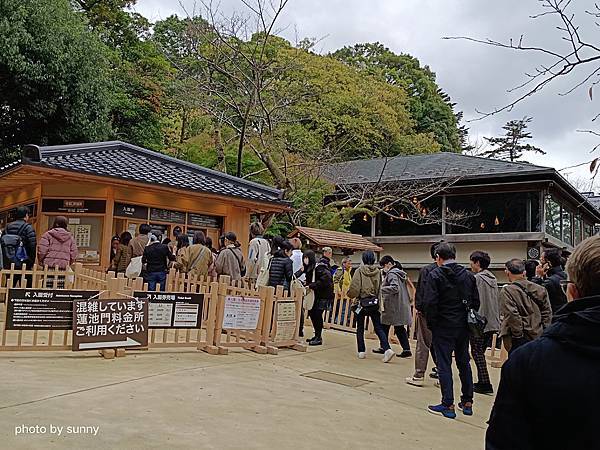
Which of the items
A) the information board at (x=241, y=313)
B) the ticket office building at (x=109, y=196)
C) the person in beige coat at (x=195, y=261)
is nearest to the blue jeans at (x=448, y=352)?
the information board at (x=241, y=313)

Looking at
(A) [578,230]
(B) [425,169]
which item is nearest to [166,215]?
(B) [425,169]

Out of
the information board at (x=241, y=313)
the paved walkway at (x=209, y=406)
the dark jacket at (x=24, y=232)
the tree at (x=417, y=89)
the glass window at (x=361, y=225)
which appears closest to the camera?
the paved walkway at (x=209, y=406)

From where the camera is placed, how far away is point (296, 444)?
175 inches

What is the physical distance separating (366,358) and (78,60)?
14.9 metres

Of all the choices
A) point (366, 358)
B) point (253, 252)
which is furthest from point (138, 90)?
point (366, 358)

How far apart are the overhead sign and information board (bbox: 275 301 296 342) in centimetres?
221

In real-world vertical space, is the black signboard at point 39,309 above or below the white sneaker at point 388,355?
above

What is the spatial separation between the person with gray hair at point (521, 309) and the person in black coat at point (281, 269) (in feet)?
12.1

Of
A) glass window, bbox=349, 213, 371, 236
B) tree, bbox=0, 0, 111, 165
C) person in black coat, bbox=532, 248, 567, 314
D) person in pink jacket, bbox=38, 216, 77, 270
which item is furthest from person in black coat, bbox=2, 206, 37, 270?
glass window, bbox=349, 213, 371, 236

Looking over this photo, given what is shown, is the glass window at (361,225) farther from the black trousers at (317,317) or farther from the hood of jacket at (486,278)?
the hood of jacket at (486,278)

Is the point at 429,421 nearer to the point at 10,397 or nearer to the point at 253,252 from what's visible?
the point at 10,397

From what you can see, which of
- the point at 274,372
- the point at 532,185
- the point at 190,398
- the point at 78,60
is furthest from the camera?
the point at 532,185

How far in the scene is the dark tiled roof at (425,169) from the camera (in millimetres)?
20625

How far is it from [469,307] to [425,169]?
17.3 metres
